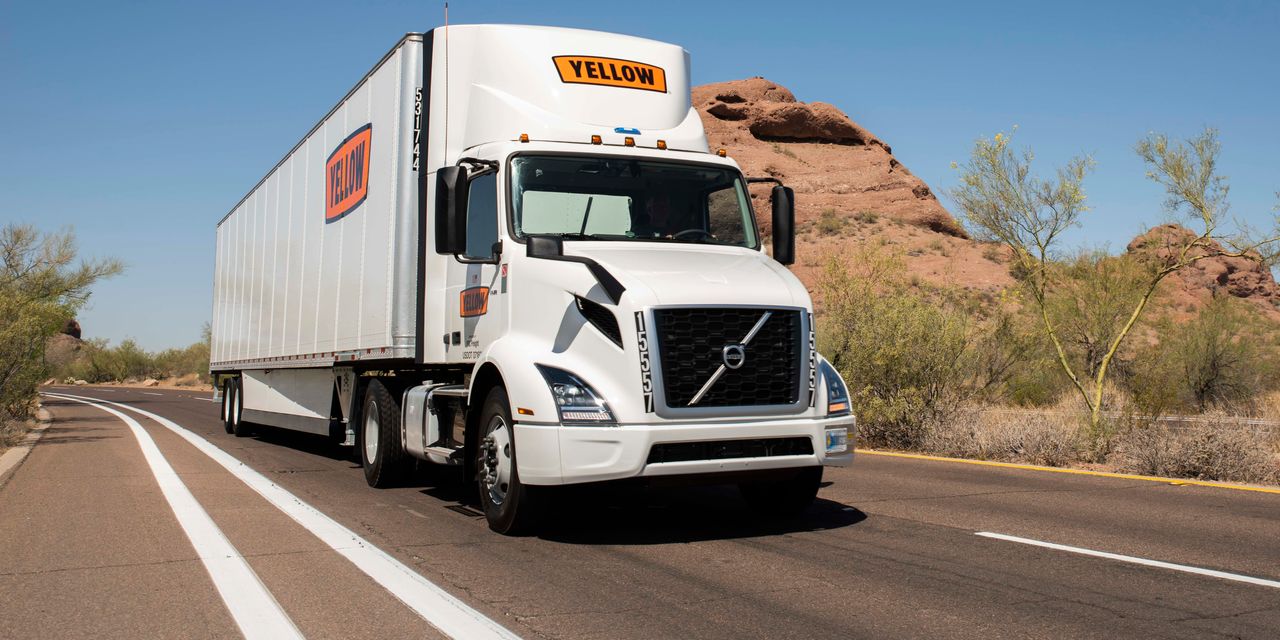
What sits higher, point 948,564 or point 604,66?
point 604,66

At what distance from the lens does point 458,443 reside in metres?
9.60

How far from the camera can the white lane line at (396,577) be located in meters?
5.34

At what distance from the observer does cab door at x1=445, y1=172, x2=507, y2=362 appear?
29.1ft

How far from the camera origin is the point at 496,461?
8.30 m

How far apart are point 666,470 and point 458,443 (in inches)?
115

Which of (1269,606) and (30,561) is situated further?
(30,561)

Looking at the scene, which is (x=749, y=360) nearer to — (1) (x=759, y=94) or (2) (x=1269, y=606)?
(2) (x=1269, y=606)

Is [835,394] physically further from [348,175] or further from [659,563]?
[348,175]

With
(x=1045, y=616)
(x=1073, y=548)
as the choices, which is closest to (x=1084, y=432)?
(x=1073, y=548)

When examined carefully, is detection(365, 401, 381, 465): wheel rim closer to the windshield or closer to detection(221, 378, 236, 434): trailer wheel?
the windshield

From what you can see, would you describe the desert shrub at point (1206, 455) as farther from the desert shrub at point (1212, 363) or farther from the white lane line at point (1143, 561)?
the desert shrub at point (1212, 363)

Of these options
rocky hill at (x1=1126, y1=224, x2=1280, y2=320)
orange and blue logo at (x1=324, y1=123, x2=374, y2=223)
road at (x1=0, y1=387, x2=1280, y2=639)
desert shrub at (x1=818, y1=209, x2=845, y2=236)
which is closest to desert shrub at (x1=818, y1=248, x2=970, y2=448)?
road at (x1=0, y1=387, x2=1280, y2=639)

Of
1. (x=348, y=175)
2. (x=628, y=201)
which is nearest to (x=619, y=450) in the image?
(x=628, y=201)

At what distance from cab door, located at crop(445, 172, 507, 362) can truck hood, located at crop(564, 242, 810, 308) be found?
0.84 meters
